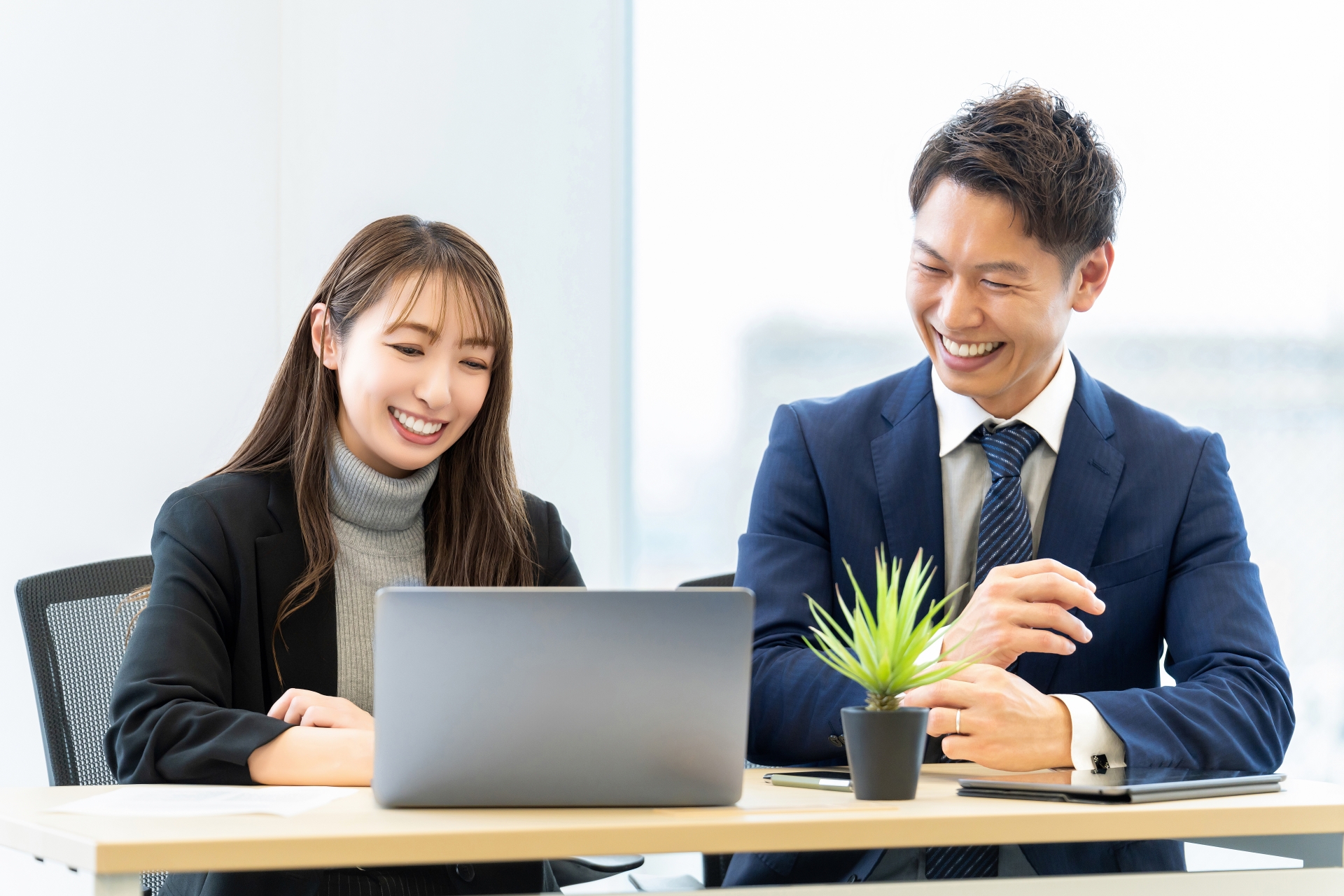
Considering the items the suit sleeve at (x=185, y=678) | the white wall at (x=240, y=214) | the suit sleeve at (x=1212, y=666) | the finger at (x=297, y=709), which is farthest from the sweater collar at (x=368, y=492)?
the white wall at (x=240, y=214)

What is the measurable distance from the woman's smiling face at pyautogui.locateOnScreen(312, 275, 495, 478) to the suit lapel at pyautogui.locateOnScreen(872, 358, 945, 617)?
2.09ft

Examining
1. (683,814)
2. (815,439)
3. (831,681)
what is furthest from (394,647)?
(815,439)

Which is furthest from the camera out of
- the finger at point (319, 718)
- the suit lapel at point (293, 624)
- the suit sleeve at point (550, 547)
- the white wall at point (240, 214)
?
the white wall at point (240, 214)

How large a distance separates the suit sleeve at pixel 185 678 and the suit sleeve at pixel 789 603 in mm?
622

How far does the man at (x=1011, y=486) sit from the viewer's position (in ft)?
5.23

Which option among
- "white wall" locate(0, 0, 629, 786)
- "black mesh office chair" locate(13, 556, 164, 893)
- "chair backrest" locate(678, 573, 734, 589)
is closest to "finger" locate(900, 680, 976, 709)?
"chair backrest" locate(678, 573, 734, 589)

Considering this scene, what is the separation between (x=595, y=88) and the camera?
3.34 metres

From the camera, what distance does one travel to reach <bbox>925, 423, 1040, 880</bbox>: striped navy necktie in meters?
1.73

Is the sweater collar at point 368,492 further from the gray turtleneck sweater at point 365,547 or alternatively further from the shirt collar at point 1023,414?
the shirt collar at point 1023,414

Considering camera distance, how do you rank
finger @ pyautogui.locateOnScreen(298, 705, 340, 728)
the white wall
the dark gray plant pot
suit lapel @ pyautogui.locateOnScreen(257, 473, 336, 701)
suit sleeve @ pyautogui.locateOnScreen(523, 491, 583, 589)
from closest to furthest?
the dark gray plant pot
finger @ pyautogui.locateOnScreen(298, 705, 340, 728)
suit lapel @ pyautogui.locateOnScreen(257, 473, 336, 701)
suit sleeve @ pyautogui.locateOnScreen(523, 491, 583, 589)
the white wall

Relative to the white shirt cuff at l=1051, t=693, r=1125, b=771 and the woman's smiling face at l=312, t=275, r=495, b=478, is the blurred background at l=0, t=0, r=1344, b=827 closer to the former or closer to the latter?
the woman's smiling face at l=312, t=275, r=495, b=478

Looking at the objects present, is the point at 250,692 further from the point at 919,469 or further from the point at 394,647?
the point at 919,469

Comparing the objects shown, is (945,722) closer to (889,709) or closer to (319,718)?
(889,709)

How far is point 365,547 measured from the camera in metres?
1.87
